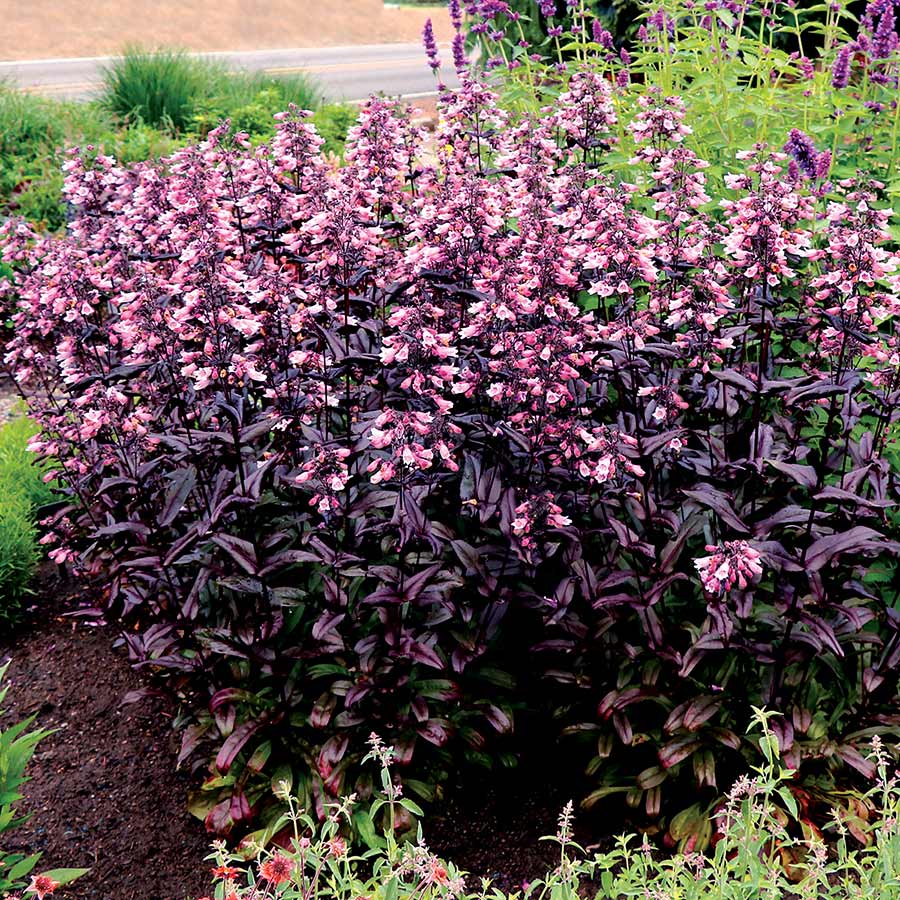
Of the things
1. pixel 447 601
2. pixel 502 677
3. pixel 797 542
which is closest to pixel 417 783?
pixel 502 677

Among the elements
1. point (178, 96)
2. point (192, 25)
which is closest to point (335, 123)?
point (178, 96)

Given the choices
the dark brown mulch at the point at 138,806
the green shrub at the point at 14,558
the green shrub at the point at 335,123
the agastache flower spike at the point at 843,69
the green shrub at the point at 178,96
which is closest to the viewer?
the dark brown mulch at the point at 138,806

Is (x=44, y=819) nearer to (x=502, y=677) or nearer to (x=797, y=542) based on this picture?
(x=502, y=677)

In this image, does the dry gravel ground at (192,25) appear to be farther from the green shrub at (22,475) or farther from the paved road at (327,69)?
the green shrub at (22,475)

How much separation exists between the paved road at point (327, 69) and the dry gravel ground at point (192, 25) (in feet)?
4.72

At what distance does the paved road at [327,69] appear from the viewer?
61.1 ft

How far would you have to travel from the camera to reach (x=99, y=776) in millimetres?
3695

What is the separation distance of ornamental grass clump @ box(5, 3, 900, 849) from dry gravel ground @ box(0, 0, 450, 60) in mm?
21710

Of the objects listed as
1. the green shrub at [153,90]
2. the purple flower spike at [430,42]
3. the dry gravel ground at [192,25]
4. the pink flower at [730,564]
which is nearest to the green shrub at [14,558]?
the purple flower spike at [430,42]

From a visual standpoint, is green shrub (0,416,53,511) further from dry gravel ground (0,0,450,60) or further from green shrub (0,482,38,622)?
dry gravel ground (0,0,450,60)

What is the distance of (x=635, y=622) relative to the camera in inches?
135

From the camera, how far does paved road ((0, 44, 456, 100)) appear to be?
733 inches

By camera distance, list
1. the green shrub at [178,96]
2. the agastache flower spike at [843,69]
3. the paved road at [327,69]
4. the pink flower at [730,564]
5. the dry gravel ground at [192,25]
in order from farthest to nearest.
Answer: the dry gravel ground at [192,25] < the paved road at [327,69] < the green shrub at [178,96] < the agastache flower spike at [843,69] < the pink flower at [730,564]

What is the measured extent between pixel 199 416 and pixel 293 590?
73cm
